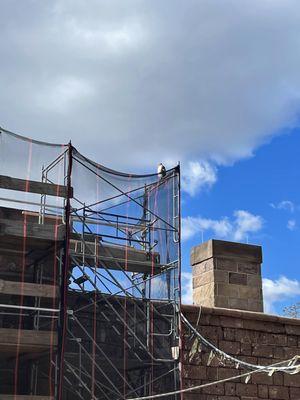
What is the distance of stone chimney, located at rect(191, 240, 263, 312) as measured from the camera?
48.2 ft

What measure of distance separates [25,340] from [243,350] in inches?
200

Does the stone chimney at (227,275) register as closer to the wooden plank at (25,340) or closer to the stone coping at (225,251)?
the stone coping at (225,251)

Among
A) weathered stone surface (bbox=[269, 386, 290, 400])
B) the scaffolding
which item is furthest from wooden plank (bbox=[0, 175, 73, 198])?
weathered stone surface (bbox=[269, 386, 290, 400])

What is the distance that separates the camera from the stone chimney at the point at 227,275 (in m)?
14.7

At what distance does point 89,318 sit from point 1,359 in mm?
1825

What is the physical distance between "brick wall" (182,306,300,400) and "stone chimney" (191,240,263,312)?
20.6 inches

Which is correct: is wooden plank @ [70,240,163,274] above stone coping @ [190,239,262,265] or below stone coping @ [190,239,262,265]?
below

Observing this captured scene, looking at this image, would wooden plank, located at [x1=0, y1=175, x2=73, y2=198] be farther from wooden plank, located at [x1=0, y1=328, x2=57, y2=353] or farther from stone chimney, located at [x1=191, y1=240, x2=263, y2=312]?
stone chimney, located at [x1=191, y1=240, x2=263, y2=312]

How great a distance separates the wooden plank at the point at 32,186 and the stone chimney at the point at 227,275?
392 cm

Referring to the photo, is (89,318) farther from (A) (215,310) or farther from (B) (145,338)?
(A) (215,310)

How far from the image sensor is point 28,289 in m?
11.7

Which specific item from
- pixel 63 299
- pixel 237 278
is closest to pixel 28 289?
pixel 63 299

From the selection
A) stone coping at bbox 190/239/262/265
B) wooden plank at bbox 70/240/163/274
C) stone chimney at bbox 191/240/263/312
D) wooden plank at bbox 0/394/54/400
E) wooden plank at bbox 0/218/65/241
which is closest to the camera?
wooden plank at bbox 0/394/54/400

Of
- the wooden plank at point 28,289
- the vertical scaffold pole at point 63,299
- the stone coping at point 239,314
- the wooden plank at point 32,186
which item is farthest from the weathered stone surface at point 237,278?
the wooden plank at point 28,289
